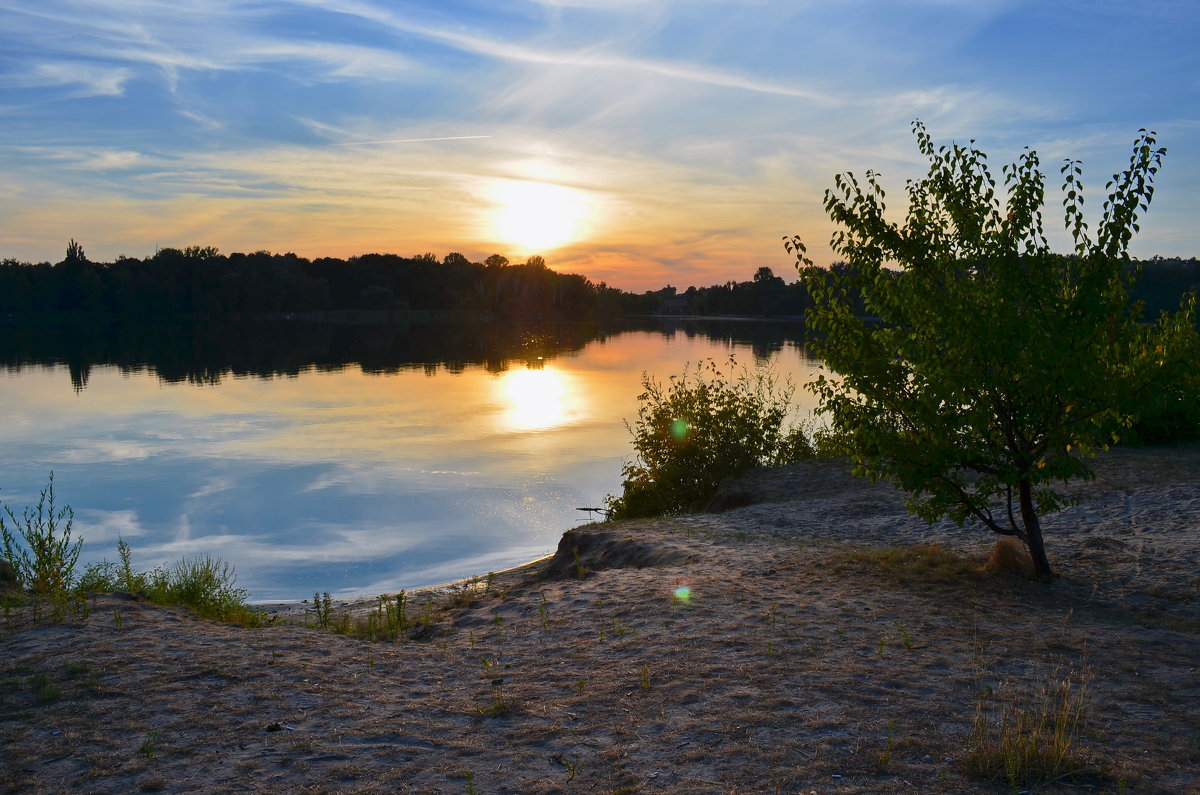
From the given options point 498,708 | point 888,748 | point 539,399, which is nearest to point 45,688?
point 498,708

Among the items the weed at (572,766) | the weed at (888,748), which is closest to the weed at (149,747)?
the weed at (572,766)

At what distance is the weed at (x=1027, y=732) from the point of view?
167 inches

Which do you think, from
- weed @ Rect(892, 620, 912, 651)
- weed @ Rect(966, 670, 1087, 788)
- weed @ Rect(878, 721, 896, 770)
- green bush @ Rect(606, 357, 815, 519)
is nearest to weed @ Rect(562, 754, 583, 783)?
weed @ Rect(878, 721, 896, 770)

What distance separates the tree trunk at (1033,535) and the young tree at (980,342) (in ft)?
0.04

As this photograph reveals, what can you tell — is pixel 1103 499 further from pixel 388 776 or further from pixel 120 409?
pixel 120 409

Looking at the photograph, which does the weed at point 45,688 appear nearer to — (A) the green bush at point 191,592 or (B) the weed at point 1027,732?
(A) the green bush at point 191,592

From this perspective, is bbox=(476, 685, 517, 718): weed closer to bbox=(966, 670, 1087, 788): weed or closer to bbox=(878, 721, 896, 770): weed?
bbox=(878, 721, 896, 770): weed

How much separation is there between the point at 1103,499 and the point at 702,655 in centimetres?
818

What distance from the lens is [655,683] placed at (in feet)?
19.0

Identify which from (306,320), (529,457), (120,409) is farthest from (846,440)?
(306,320)

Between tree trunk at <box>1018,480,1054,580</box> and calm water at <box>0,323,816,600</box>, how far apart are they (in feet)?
27.2

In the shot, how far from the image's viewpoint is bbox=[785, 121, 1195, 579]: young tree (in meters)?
7.61

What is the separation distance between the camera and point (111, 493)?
62.5 feet

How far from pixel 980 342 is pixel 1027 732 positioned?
3.87m
